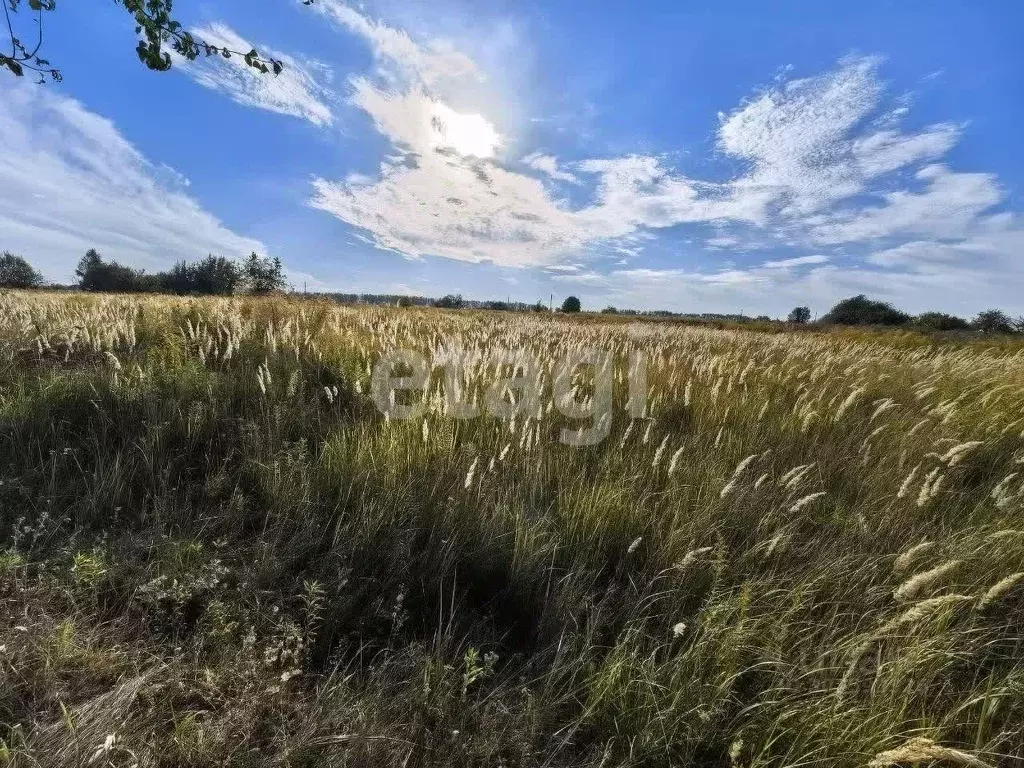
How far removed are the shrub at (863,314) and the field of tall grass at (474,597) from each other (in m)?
52.7

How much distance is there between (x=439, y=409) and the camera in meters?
2.63

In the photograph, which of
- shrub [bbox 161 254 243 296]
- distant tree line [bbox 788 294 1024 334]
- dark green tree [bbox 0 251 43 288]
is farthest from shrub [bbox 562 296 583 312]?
dark green tree [bbox 0 251 43 288]

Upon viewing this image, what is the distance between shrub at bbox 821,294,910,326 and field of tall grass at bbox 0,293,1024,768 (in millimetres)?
52687

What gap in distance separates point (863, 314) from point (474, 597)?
59601 mm

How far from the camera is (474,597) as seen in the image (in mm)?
1642

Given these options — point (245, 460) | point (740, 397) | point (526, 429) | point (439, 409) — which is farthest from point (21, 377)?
point (740, 397)

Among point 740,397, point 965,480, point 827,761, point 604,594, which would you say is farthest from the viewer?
point 740,397

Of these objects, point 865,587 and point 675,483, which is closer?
point 865,587

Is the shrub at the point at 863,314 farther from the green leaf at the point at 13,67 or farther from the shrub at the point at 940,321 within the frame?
the green leaf at the point at 13,67

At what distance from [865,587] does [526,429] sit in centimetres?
150

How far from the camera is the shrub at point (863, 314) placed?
44781mm

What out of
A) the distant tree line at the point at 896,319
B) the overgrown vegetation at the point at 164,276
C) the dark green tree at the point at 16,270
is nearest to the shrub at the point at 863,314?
the distant tree line at the point at 896,319

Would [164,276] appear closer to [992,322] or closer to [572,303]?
[572,303]

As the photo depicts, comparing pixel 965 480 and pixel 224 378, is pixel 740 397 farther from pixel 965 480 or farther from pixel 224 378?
pixel 224 378
